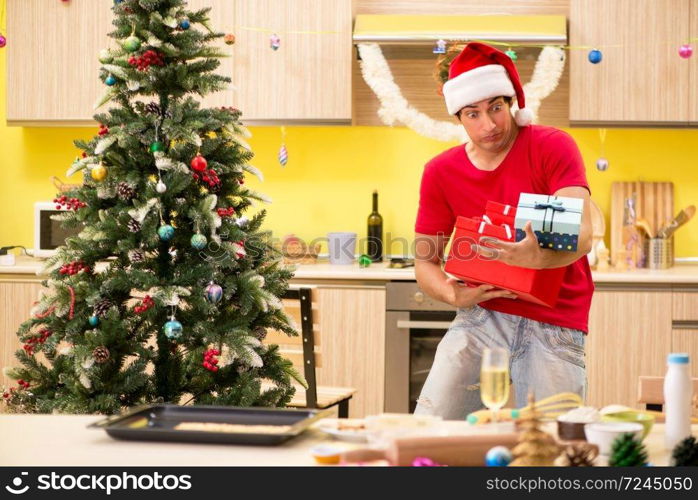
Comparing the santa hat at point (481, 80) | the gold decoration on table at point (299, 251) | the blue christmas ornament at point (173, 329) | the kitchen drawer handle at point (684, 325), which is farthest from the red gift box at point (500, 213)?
the gold decoration on table at point (299, 251)

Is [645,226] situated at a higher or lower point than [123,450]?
higher

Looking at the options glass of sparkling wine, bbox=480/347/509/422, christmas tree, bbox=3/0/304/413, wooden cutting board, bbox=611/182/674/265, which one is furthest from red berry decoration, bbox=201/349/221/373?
wooden cutting board, bbox=611/182/674/265

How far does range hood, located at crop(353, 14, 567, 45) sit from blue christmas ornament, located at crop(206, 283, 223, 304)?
207 cm

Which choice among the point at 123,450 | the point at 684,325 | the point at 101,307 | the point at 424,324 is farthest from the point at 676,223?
the point at 123,450

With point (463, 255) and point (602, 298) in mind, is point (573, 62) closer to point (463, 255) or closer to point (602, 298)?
point (602, 298)

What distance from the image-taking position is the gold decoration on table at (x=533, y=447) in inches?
60.5

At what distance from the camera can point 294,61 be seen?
4652 mm

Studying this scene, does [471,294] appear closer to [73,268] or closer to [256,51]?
[73,268]

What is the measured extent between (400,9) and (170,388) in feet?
8.80

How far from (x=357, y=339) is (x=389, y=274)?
0.34 metres

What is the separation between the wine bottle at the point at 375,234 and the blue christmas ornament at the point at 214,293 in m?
2.12

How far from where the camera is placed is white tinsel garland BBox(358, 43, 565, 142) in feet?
15.0

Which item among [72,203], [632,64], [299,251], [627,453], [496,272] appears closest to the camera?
[627,453]

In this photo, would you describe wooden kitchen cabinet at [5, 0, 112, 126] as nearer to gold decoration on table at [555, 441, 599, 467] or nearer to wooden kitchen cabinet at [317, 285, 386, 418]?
wooden kitchen cabinet at [317, 285, 386, 418]
